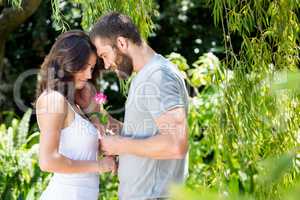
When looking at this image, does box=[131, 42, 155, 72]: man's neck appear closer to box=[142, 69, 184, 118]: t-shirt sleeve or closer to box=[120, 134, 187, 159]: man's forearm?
box=[142, 69, 184, 118]: t-shirt sleeve

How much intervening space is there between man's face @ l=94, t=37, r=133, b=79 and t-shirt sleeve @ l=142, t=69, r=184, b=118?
14cm

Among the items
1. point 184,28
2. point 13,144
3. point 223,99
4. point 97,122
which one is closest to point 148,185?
point 97,122

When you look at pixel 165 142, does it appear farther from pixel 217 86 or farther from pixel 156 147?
pixel 217 86


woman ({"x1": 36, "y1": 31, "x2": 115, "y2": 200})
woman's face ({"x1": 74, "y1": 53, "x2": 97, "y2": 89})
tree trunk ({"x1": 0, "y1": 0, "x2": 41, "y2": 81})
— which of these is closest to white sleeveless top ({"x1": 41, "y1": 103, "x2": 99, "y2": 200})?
woman ({"x1": 36, "y1": 31, "x2": 115, "y2": 200})

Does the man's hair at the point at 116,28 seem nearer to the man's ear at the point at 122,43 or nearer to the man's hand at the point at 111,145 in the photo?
the man's ear at the point at 122,43

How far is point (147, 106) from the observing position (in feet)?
7.07

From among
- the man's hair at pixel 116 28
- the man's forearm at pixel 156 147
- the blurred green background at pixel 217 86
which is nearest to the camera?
the blurred green background at pixel 217 86

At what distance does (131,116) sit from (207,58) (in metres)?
3.12

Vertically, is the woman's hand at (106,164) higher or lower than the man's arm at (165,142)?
lower

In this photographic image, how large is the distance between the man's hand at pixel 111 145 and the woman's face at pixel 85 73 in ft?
1.08

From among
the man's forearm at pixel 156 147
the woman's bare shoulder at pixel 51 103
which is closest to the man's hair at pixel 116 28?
the woman's bare shoulder at pixel 51 103

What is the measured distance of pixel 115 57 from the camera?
2.29 m

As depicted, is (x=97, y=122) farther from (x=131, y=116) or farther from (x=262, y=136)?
(x=262, y=136)

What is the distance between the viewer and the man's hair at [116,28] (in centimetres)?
226
